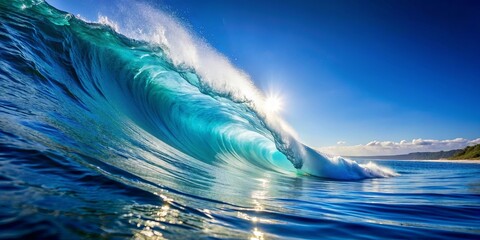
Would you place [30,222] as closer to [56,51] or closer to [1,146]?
[1,146]

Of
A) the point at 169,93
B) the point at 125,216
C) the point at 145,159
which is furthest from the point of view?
the point at 169,93

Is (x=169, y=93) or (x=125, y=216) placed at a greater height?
(x=169, y=93)

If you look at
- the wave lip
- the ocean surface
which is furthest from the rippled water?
the wave lip

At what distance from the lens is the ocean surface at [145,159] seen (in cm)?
174

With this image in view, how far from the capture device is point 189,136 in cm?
1120

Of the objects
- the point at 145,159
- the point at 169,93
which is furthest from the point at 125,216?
the point at 169,93

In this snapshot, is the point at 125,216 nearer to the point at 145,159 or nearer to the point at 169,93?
the point at 145,159

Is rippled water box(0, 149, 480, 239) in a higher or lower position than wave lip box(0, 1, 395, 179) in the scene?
lower

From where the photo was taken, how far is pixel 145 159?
15.8 feet

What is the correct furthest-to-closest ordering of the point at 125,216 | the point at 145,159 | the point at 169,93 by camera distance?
the point at 169,93, the point at 145,159, the point at 125,216

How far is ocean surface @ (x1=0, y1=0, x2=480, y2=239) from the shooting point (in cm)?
174

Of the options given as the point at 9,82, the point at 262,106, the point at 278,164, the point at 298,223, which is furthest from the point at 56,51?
the point at 278,164

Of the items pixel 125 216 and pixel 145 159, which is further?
pixel 145 159

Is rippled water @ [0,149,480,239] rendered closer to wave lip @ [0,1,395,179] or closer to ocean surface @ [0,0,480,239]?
ocean surface @ [0,0,480,239]
